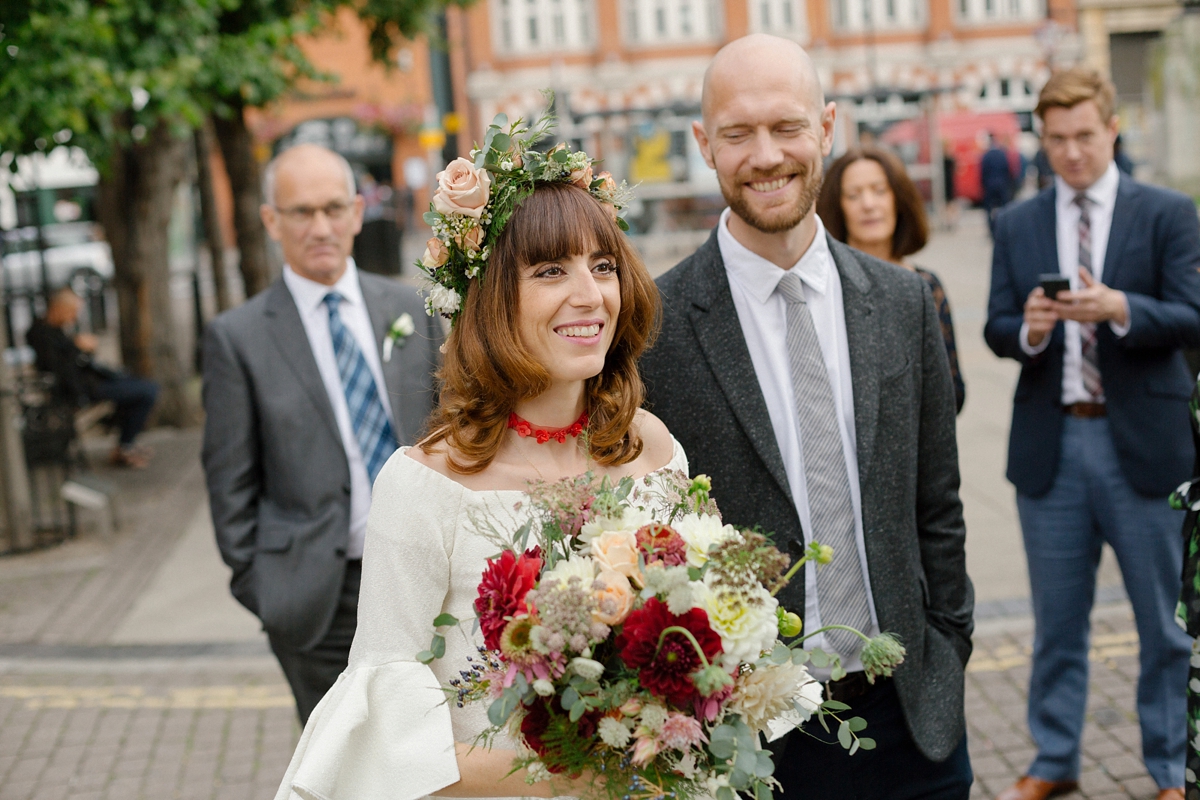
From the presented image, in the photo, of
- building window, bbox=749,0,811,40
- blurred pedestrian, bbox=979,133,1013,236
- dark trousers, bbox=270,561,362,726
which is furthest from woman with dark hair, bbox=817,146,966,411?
building window, bbox=749,0,811,40

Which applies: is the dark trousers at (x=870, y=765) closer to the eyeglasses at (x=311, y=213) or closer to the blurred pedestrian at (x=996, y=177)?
the eyeglasses at (x=311, y=213)

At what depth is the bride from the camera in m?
2.13

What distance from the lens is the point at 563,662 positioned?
5.99 feet

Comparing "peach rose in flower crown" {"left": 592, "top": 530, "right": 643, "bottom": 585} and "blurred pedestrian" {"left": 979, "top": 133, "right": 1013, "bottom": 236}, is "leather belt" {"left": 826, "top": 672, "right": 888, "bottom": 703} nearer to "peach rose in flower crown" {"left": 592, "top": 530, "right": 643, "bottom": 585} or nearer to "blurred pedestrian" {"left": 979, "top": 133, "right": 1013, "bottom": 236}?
"peach rose in flower crown" {"left": 592, "top": 530, "right": 643, "bottom": 585}

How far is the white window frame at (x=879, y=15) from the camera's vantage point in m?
42.8

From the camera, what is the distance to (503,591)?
1880 mm

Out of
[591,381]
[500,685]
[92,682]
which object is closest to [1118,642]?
[591,381]

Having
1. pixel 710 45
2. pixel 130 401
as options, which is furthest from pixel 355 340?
pixel 710 45

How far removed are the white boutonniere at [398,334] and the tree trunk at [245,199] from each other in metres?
9.31

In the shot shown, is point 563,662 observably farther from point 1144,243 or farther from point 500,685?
point 1144,243

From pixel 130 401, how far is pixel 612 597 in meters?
10.2

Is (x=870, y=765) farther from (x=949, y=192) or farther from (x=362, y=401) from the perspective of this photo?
(x=949, y=192)

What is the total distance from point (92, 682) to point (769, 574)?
524 centimetres

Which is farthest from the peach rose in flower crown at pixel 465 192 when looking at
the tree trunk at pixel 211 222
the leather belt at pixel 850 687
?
the tree trunk at pixel 211 222
